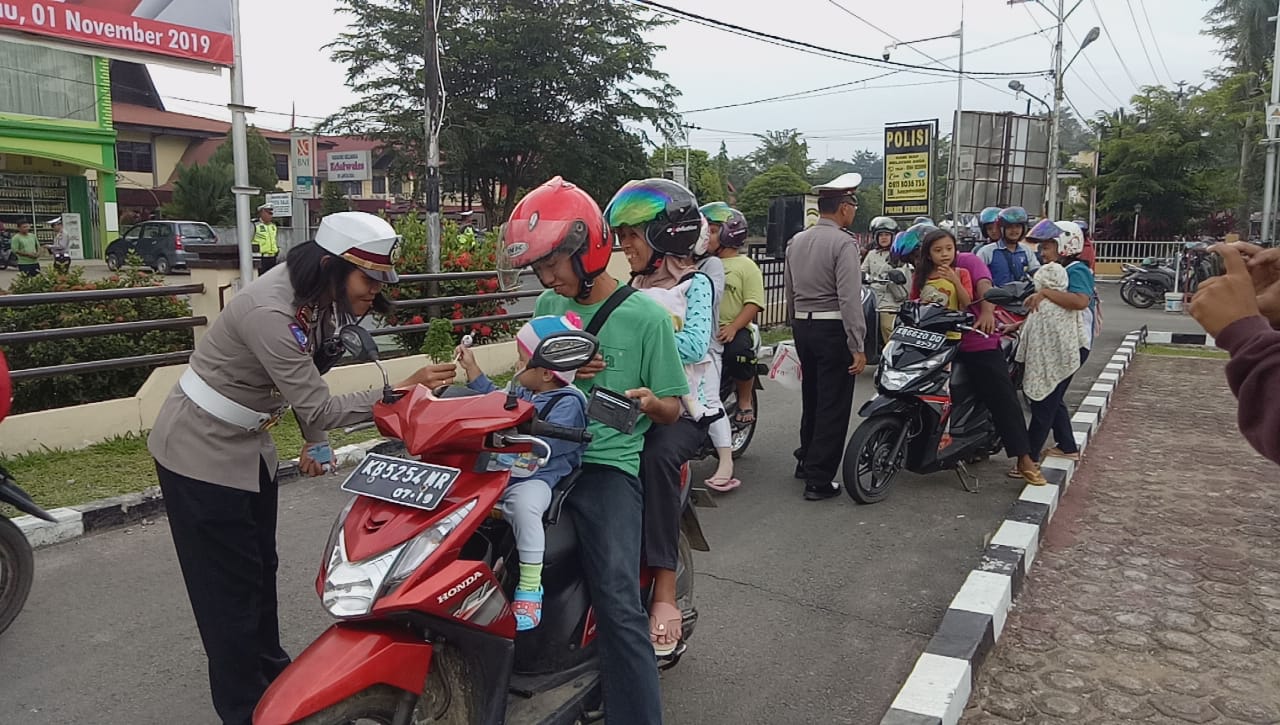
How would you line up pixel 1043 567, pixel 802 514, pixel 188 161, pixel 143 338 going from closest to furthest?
pixel 1043 567
pixel 802 514
pixel 143 338
pixel 188 161

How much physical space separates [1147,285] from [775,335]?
1189 centimetres

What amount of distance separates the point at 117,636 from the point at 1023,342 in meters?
5.42

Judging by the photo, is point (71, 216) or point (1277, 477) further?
point (71, 216)

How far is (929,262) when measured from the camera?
236 inches

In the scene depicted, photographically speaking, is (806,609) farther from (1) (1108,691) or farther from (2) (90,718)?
(2) (90,718)

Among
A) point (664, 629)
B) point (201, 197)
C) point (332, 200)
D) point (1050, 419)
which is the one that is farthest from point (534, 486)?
point (332, 200)

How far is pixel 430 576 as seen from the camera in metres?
2.17

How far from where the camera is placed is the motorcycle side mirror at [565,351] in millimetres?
2252

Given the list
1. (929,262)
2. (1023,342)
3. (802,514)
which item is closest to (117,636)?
(802,514)

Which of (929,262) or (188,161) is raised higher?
(188,161)

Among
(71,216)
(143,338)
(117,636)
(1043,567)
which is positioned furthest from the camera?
(71,216)

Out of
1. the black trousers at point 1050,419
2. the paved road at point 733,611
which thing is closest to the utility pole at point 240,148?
the paved road at point 733,611

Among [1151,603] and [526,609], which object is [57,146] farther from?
[1151,603]

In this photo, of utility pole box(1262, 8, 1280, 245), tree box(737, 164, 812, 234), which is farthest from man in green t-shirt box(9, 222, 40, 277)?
tree box(737, 164, 812, 234)
